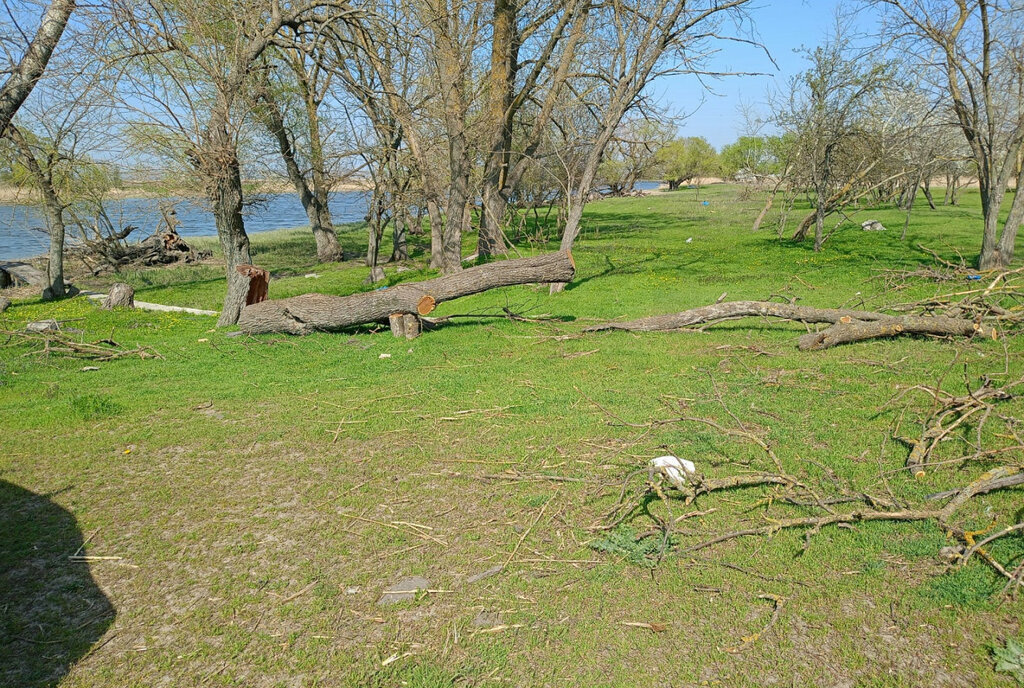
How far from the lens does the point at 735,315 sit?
911cm

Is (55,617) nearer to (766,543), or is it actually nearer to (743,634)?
(743,634)

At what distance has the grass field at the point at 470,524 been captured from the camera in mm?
3258

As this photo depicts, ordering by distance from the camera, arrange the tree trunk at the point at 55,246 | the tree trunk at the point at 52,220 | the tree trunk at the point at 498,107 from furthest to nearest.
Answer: the tree trunk at the point at 55,246 → the tree trunk at the point at 52,220 → the tree trunk at the point at 498,107

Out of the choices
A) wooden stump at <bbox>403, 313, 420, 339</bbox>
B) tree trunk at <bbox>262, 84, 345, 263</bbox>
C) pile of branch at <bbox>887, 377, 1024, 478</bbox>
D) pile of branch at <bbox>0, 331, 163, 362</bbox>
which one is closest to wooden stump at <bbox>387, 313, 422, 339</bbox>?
wooden stump at <bbox>403, 313, 420, 339</bbox>

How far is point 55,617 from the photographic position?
141 inches

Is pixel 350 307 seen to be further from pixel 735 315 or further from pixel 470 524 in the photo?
pixel 470 524

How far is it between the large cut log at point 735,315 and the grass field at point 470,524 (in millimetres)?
394

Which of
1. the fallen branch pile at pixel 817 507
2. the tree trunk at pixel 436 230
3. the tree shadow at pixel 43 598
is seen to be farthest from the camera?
the tree trunk at pixel 436 230

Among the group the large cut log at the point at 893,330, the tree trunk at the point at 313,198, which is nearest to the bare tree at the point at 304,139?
the tree trunk at the point at 313,198

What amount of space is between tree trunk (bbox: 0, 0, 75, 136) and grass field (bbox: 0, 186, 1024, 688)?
3.12 metres

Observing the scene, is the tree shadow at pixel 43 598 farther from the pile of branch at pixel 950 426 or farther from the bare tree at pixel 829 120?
the bare tree at pixel 829 120

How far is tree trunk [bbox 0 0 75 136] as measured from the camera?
25.9 feet

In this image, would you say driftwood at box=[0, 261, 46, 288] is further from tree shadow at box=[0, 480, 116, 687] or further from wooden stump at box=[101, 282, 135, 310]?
tree shadow at box=[0, 480, 116, 687]

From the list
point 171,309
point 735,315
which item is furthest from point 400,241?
point 735,315
